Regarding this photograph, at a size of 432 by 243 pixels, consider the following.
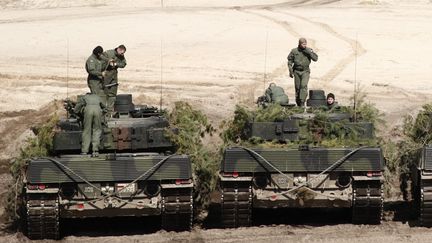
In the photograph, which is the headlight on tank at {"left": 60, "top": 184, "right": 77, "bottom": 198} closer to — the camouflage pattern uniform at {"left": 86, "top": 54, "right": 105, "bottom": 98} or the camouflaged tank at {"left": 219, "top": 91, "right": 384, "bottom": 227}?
the camouflaged tank at {"left": 219, "top": 91, "right": 384, "bottom": 227}

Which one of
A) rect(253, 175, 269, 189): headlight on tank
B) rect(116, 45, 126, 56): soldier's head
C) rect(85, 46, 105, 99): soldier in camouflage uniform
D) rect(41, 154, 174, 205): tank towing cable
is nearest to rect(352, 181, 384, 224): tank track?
rect(253, 175, 269, 189): headlight on tank

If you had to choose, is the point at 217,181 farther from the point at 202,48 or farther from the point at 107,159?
the point at 202,48

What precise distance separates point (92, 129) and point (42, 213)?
1530mm

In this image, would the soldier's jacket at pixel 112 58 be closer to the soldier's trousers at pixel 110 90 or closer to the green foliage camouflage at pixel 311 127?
the soldier's trousers at pixel 110 90

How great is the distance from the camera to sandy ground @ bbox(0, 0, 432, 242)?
23.8 metres

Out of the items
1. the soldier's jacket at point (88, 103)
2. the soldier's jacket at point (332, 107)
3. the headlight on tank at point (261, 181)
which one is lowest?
the headlight on tank at point (261, 181)

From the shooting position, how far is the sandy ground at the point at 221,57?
23.8 m

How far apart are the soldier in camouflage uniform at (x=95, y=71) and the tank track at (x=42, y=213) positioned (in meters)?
3.67

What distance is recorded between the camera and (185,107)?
16547 mm

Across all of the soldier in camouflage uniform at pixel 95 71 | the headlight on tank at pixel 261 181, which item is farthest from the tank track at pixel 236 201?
the soldier in camouflage uniform at pixel 95 71

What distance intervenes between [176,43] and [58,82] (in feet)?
28.3

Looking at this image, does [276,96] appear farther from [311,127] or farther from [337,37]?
[337,37]

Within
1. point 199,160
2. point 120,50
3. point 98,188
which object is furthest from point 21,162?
point 120,50

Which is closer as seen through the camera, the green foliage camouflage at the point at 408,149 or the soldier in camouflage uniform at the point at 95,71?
the green foliage camouflage at the point at 408,149
